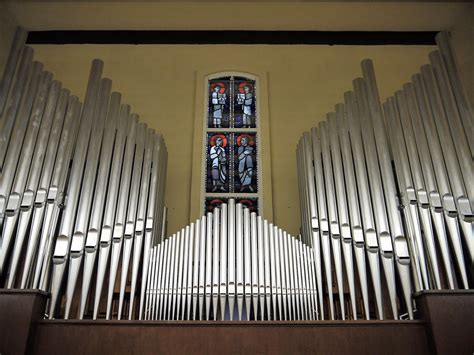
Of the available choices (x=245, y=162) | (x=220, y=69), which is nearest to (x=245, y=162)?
(x=245, y=162)

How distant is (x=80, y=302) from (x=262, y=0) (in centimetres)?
473

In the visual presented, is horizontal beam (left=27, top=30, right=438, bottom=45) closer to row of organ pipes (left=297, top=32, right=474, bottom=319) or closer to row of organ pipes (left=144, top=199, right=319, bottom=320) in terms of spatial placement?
row of organ pipes (left=297, top=32, right=474, bottom=319)

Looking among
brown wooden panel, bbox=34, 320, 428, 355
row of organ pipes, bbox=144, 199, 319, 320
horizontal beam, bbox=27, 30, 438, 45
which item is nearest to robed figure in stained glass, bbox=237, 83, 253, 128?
horizontal beam, bbox=27, 30, 438, 45

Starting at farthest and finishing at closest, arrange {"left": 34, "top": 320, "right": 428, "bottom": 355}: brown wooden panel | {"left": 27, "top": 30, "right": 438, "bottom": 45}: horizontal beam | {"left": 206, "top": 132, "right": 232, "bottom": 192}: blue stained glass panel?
{"left": 27, "top": 30, "right": 438, "bottom": 45}: horizontal beam < {"left": 206, "top": 132, "right": 232, "bottom": 192}: blue stained glass panel < {"left": 34, "top": 320, "right": 428, "bottom": 355}: brown wooden panel

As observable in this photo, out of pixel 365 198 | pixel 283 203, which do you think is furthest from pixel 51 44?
pixel 365 198

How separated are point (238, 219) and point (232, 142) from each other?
2584mm

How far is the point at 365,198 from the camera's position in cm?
571

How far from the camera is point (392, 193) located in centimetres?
569

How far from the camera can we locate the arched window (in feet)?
24.8

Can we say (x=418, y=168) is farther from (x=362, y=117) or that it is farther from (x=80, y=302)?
(x=80, y=302)

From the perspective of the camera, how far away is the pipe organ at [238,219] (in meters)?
5.13

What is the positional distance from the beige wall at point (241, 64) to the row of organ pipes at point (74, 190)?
117 cm

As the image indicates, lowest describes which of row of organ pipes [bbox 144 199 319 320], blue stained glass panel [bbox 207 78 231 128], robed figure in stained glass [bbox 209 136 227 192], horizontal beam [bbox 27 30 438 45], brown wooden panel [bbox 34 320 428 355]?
brown wooden panel [bbox 34 320 428 355]

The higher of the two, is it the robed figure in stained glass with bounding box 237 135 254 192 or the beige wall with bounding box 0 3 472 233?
the beige wall with bounding box 0 3 472 233
